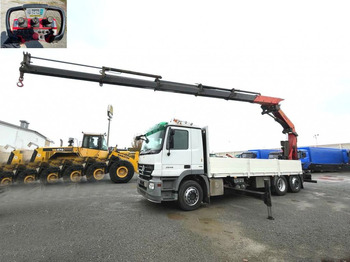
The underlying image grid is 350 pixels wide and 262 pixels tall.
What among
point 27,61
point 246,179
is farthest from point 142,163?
point 27,61

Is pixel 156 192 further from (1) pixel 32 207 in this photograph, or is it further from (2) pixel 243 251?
(1) pixel 32 207

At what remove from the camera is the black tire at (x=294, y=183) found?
7.99 meters

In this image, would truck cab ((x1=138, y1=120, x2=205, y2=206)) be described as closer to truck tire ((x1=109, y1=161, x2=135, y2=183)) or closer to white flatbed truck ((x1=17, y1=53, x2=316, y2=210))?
white flatbed truck ((x1=17, y1=53, x2=316, y2=210))

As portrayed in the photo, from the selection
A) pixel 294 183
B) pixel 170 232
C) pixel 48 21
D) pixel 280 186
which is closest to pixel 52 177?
pixel 48 21

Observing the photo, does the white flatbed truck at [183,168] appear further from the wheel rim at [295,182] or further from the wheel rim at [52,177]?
the wheel rim at [52,177]

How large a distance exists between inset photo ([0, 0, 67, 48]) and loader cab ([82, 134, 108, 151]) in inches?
229

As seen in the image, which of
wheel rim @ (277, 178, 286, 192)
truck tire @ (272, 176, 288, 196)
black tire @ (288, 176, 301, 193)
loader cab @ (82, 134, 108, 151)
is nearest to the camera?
truck tire @ (272, 176, 288, 196)

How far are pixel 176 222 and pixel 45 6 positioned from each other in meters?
9.37

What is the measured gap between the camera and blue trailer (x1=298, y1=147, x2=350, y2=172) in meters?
17.3

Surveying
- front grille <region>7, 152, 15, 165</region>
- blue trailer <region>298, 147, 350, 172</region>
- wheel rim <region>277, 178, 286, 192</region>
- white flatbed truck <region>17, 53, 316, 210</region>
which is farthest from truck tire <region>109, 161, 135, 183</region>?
blue trailer <region>298, 147, 350, 172</region>

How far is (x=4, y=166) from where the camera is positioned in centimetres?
937

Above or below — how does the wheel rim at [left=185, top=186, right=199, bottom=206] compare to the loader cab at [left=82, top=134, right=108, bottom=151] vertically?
below

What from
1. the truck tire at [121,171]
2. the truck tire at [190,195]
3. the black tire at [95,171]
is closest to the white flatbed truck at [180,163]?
the truck tire at [190,195]

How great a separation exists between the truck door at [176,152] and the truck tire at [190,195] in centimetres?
46
